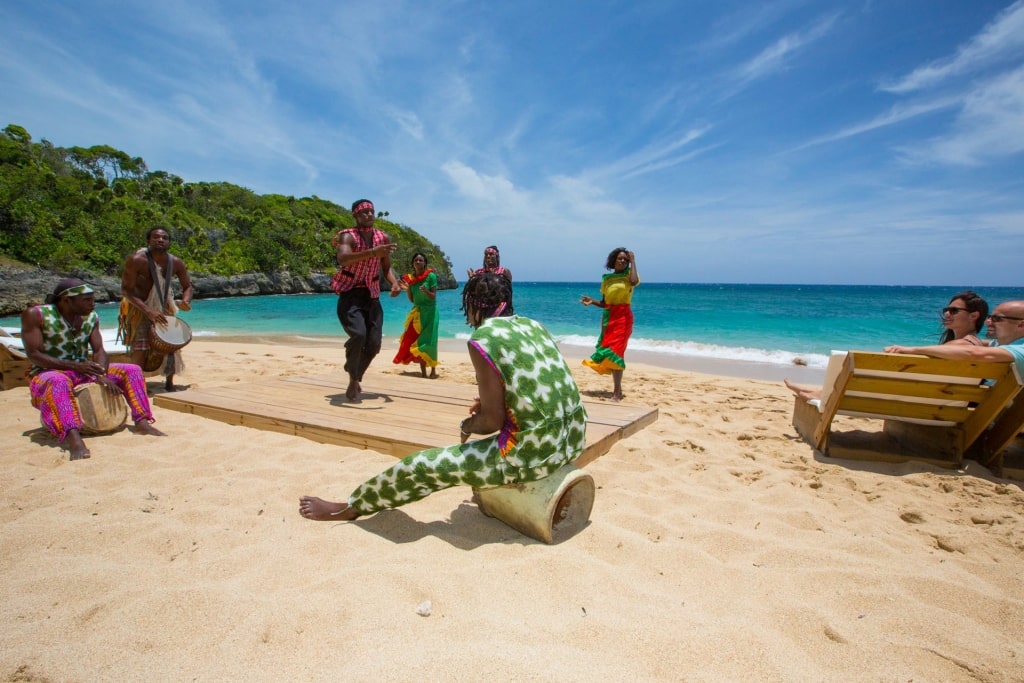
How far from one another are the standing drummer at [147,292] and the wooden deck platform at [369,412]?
Result: 2.34ft

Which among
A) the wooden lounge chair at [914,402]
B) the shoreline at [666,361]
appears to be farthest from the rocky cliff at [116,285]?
the wooden lounge chair at [914,402]

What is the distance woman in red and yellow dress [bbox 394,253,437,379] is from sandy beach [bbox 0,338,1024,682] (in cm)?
357

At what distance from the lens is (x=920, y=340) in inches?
773

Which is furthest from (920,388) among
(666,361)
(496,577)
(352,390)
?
(666,361)

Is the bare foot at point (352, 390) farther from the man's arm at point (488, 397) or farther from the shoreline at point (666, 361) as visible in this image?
the shoreline at point (666, 361)

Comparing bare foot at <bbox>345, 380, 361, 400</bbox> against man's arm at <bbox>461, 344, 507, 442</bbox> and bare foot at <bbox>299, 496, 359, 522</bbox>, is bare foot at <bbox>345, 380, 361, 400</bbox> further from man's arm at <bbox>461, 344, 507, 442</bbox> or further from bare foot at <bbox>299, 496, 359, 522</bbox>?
man's arm at <bbox>461, 344, 507, 442</bbox>

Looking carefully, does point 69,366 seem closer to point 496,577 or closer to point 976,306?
point 496,577

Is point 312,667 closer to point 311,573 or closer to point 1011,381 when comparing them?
point 311,573

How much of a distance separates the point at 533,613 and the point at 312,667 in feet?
2.61

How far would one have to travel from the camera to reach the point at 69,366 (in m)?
3.69

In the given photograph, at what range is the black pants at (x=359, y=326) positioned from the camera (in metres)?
4.76

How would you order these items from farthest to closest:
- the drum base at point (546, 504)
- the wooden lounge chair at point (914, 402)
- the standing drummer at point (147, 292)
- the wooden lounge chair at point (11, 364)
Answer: the wooden lounge chair at point (11, 364) < the standing drummer at point (147, 292) < the wooden lounge chair at point (914, 402) < the drum base at point (546, 504)

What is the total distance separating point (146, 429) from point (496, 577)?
11.1 ft

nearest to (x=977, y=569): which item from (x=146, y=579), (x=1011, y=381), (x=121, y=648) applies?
(x=1011, y=381)
